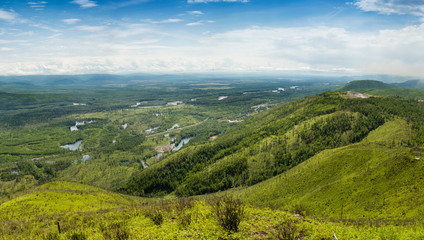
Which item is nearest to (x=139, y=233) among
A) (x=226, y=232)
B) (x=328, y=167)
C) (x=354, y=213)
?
(x=226, y=232)

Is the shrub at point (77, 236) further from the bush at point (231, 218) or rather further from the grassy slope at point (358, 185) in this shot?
the grassy slope at point (358, 185)

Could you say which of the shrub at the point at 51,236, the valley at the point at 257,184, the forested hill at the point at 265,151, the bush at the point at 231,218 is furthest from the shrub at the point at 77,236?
the forested hill at the point at 265,151

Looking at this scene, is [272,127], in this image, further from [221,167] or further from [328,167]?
[328,167]

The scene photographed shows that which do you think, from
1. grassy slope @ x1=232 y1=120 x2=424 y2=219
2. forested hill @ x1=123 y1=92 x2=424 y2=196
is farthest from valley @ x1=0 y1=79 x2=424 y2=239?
forested hill @ x1=123 y1=92 x2=424 y2=196

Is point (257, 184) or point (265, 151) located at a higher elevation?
point (265, 151)

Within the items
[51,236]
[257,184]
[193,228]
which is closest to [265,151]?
[257,184]

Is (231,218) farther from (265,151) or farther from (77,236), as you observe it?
(265,151)

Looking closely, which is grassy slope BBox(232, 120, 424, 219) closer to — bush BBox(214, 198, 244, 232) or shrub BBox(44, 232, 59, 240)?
bush BBox(214, 198, 244, 232)
